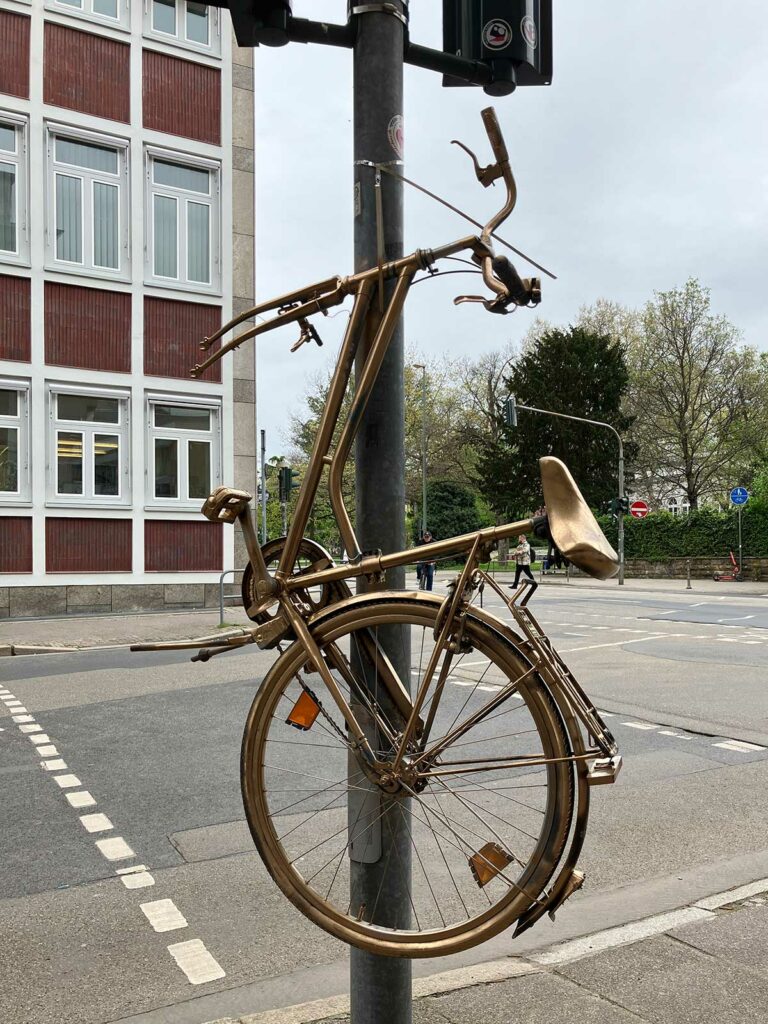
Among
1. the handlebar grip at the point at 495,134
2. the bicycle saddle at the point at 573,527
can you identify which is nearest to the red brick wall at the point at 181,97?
the handlebar grip at the point at 495,134

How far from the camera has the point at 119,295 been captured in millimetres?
19281

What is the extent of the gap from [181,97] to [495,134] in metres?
19.8

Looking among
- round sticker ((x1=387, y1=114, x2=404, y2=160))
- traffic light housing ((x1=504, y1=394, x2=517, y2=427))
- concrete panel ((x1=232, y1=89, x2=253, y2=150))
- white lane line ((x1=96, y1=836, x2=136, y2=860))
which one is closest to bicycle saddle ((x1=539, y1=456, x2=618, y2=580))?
round sticker ((x1=387, y1=114, x2=404, y2=160))

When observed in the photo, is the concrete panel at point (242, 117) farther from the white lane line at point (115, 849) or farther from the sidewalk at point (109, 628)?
the white lane line at point (115, 849)

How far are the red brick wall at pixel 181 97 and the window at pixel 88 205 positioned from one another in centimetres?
112

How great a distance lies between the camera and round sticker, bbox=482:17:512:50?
8.57 ft

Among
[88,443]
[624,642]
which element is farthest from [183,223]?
[624,642]

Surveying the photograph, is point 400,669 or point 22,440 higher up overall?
point 22,440

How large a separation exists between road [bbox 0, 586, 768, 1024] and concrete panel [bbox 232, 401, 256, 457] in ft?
33.1

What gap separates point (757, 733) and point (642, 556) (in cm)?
4308

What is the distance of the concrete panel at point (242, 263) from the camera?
2059 cm

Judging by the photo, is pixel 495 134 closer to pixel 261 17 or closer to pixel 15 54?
pixel 261 17

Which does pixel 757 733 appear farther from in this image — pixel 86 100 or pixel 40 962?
pixel 86 100

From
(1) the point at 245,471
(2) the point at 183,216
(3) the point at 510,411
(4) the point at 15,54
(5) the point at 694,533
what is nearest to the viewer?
(4) the point at 15,54
